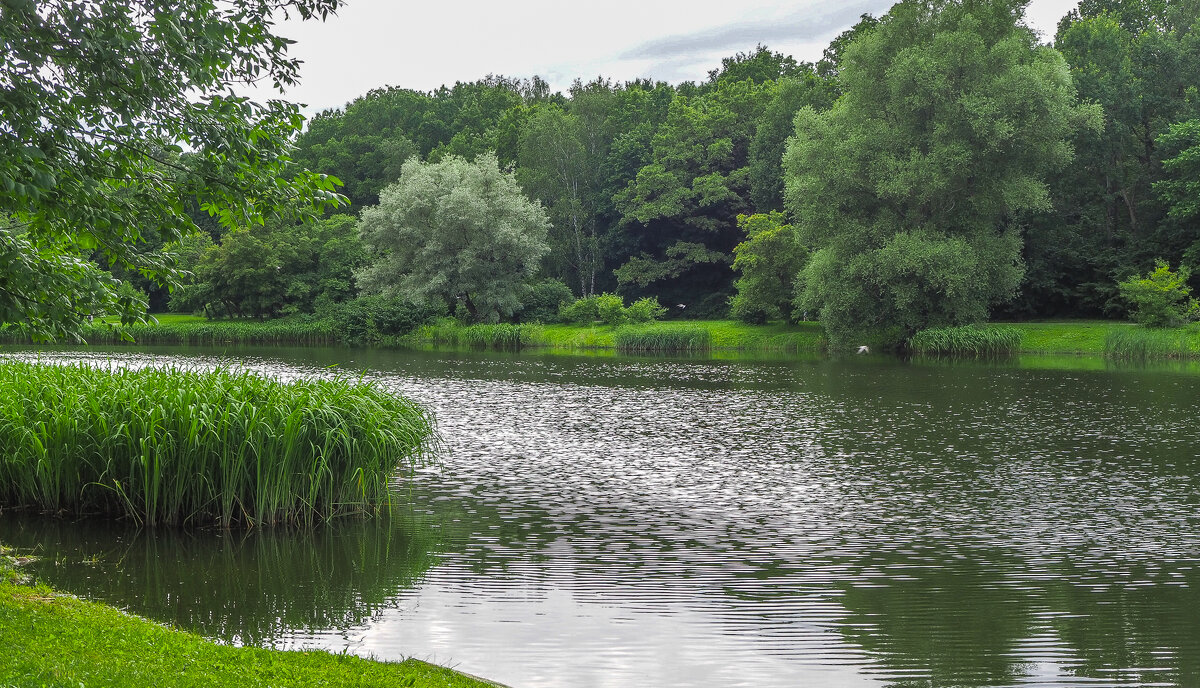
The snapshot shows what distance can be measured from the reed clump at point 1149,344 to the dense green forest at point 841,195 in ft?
16.8

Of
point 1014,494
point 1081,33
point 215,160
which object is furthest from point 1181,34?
point 215,160

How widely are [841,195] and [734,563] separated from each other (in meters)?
37.0

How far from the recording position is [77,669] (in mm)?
5328

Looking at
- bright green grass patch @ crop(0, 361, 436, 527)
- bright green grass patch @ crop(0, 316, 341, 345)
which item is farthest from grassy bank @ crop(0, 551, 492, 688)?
bright green grass patch @ crop(0, 316, 341, 345)

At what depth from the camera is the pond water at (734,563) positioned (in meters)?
7.50

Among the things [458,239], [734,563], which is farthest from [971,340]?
[734,563]

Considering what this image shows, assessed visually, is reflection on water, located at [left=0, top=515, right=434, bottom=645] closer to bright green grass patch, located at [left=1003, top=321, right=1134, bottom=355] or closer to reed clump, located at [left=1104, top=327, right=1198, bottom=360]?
reed clump, located at [left=1104, top=327, right=1198, bottom=360]

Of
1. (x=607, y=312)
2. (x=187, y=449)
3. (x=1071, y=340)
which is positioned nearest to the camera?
(x=187, y=449)

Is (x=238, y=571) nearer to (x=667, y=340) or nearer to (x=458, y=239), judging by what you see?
(x=667, y=340)

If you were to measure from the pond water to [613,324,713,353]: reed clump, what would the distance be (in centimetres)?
2970

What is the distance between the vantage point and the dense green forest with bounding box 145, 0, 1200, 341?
141ft

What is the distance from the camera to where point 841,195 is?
44719mm

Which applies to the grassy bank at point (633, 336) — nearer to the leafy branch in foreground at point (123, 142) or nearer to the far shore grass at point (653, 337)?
the far shore grass at point (653, 337)

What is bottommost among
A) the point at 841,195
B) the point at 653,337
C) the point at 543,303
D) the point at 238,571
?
the point at 238,571
